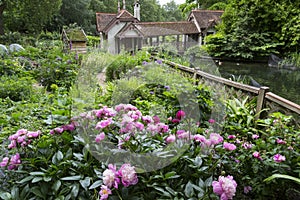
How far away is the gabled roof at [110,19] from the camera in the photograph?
5.14 m

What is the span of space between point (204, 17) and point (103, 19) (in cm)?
557

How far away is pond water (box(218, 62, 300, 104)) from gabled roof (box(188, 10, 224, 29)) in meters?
1.99

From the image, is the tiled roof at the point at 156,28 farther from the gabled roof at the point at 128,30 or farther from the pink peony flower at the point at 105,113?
the pink peony flower at the point at 105,113

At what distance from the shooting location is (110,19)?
5340 mm

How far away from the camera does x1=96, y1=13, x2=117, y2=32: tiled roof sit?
5383mm

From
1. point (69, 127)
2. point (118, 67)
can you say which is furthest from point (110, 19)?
point (69, 127)

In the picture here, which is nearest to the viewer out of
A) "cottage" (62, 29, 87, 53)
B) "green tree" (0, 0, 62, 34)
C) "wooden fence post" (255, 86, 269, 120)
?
"wooden fence post" (255, 86, 269, 120)

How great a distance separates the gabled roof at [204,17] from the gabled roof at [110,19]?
4.46 metres

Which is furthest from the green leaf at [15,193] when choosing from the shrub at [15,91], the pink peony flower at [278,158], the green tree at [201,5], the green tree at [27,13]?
the green tree at [201,5]

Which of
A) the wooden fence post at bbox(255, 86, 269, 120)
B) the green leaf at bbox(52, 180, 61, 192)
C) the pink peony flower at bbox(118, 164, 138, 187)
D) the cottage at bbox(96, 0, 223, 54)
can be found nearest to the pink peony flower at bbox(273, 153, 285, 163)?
the pink peony flower at bbox(118, 164, 138, 187)

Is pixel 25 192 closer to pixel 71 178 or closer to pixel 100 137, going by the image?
pixel 71 178

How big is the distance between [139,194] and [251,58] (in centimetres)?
867

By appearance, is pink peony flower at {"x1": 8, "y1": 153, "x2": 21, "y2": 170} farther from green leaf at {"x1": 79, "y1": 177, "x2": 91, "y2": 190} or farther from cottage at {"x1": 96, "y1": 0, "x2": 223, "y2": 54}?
cottage at {"x1": 96, "y1": 0, "x2": 223, "y2": 54}

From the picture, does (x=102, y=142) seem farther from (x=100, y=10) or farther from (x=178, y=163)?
(x=100, y=10)
